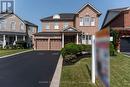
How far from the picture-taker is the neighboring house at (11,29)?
63.7m

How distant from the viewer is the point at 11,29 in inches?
2594

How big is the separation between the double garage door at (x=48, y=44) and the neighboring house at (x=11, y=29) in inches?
355

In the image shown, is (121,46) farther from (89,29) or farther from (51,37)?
(51,37)

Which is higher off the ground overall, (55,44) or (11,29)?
(11,29)

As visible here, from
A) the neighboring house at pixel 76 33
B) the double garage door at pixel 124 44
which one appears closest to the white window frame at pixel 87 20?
the neighboring house at pixel 76 33

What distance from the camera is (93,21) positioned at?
54.0 m

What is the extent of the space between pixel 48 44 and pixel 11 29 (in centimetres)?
1382

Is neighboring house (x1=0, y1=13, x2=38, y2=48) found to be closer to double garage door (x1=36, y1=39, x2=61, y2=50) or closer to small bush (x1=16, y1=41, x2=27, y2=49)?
small bush (x1=16, y1=41, x2=27, y2=49)

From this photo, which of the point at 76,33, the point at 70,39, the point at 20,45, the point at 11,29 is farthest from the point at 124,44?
the point at 11,29

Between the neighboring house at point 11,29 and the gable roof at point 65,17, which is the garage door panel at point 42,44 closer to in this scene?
the gable roof at point 65,17

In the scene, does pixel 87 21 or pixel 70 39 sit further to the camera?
pixel 70 39

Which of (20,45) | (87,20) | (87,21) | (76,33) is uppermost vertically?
(87,20)

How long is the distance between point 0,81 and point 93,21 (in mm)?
41475

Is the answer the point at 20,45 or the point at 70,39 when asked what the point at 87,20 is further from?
the point at 20,45
